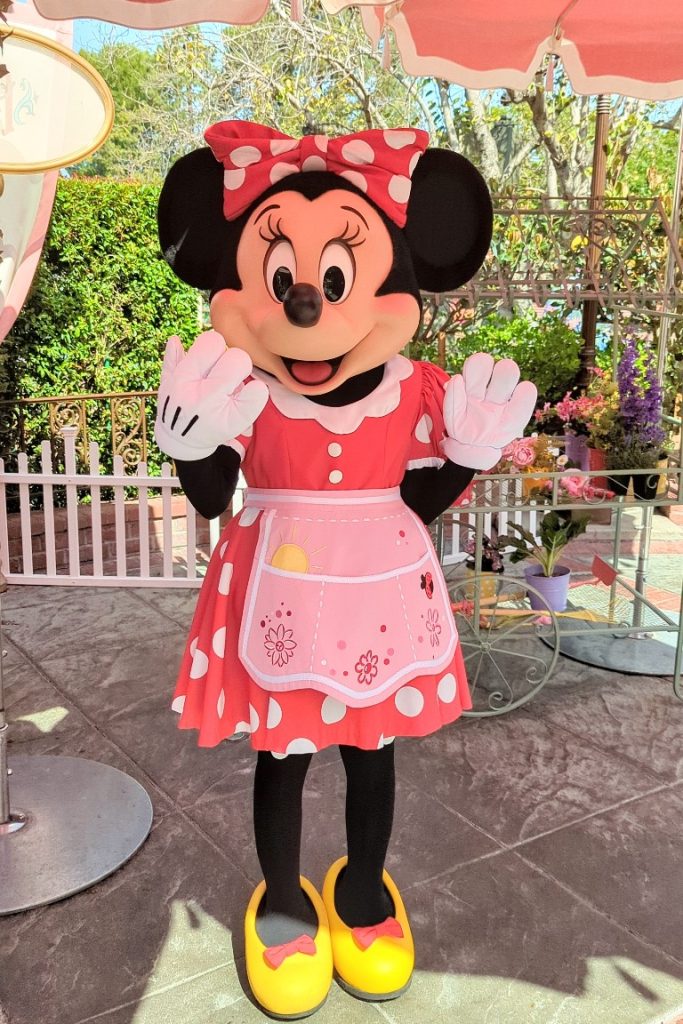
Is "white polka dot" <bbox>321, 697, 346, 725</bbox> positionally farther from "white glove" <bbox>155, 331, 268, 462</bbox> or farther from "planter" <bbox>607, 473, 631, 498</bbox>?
"planter" <bbox>607, 473, 631, 498</bbox>

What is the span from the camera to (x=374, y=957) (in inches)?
84.7

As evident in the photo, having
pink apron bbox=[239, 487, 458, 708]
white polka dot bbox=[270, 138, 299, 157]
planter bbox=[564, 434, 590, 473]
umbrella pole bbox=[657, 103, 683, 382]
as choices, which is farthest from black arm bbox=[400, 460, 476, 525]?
umbrella pole bbox=[657, 103, 683, 382]

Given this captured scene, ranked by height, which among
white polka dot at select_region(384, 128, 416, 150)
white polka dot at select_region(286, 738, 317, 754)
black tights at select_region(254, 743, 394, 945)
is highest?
white polka dot at select_region(384, 128, 416, 150)

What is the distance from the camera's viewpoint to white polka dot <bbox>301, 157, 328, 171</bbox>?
6.68 feet

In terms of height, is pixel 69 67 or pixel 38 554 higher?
pixel 69 67

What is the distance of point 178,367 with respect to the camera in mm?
1823

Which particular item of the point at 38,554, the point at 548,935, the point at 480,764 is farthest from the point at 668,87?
the point at 38,554

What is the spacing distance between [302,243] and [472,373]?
0.49 meters

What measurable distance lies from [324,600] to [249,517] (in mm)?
309

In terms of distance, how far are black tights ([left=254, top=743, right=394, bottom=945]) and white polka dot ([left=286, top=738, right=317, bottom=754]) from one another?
0.48ft

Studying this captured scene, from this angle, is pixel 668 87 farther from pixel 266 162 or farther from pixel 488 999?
pixel 488 999

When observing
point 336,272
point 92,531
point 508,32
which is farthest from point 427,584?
point 92,531

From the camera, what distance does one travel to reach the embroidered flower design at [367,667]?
1.94m

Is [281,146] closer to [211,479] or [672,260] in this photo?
[211,479]
